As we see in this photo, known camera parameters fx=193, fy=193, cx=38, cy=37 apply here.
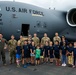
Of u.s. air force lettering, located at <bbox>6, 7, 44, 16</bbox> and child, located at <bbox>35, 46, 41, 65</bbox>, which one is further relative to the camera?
u.s. air force lettering, located at <bbox>6, 7, 44, 16</bbox>

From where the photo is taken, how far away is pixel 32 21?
13117 mm

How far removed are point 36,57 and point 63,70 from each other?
1863 mm

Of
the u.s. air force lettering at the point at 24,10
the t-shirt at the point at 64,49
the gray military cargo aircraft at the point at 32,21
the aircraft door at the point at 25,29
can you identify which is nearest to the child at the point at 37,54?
the t-shirt at the point at 64,49

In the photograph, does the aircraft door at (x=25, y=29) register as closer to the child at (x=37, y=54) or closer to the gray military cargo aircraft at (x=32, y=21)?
the gray military cargo aircraft at (x=32, y=21)

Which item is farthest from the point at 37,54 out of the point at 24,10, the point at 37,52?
the point at 24,10

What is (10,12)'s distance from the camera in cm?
1206

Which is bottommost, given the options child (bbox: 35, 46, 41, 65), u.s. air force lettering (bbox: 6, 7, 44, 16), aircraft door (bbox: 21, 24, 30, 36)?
child (bbox: 35, 46, 41, 65)

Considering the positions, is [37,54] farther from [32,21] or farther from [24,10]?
[24,10]

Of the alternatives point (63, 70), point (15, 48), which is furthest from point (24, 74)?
point (15, 48)

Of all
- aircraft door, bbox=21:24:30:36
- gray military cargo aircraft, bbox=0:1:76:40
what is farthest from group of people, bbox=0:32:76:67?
aircraft door, bbox=21:24:30:36

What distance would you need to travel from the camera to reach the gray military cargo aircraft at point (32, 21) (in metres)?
11.9

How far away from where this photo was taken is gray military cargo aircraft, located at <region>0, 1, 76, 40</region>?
1195 centimetres

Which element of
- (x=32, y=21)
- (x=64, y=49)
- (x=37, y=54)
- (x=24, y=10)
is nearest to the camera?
(x=64, y=49)

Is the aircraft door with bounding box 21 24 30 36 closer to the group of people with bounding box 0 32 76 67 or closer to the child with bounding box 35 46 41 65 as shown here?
the group of people with bounding box 0 32 76 67
